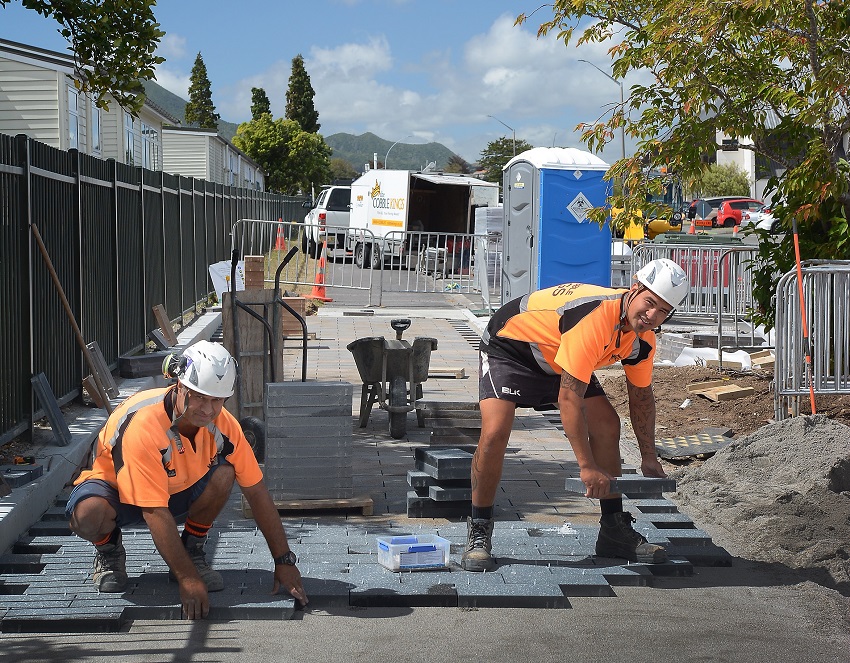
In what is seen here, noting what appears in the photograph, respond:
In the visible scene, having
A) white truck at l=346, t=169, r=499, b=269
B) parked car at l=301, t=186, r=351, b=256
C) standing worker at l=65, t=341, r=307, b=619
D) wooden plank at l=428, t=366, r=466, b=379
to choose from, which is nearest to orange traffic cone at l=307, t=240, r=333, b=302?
wooden plank at l=428, t=366, r=466, b=379

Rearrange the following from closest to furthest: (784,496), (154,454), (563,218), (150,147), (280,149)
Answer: (154,454)
(784,496)
(563,218)
(150,147)
(280,149)

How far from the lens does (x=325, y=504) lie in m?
6.86

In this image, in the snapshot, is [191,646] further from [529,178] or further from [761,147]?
[529,178]

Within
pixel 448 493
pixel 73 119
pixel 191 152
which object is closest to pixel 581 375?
pixel 448 493

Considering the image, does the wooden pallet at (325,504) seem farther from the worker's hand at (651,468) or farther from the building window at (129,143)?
the building window at (129,143)

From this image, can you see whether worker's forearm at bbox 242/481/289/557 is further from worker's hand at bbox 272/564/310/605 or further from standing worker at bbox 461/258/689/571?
standing worker at bbox 461/258/689/571

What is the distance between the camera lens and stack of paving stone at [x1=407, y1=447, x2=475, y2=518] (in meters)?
6.77

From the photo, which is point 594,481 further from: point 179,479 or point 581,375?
point 179,479

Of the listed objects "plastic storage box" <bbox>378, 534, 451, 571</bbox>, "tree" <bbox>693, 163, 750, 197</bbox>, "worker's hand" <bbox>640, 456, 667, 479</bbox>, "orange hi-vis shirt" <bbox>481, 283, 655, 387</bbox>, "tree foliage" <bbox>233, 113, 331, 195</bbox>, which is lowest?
"plastic storage box" <bbox>378, 534, 451, 571</bbox>

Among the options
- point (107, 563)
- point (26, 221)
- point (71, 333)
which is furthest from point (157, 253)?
point (107, 563)

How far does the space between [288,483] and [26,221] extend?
3.23 metres

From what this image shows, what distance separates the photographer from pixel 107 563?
5336 millimetres

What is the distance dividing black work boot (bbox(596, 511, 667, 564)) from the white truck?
89.3 ft

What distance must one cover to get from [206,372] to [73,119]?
912 inches
